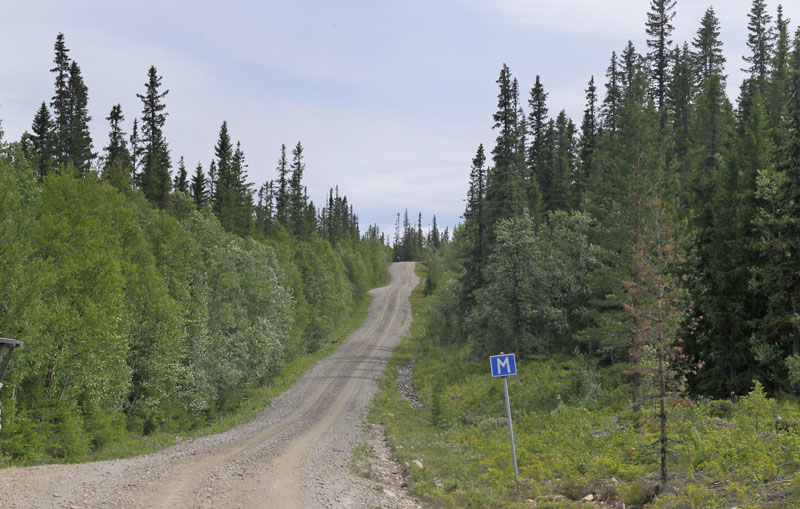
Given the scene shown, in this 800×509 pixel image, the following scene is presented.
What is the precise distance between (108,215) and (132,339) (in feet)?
20.9

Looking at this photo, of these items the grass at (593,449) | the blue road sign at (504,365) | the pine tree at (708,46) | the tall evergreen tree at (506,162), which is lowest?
the grass at (593,449)

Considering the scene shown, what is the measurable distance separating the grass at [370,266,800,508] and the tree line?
6.95 ft

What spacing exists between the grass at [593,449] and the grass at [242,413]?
23.8ft

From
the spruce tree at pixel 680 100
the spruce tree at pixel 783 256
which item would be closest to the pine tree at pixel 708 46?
the spruce tree at pixel 680 100

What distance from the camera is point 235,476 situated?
1345cm

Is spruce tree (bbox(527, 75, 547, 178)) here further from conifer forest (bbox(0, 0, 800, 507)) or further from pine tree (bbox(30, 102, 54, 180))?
pine tree (bbox(30, 102, 54, 180))

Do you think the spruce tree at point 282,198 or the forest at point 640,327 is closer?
the forest at point 640,327

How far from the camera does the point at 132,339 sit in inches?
994

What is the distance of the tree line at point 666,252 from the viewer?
16.0m

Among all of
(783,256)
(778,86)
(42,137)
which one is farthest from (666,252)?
(42,137)

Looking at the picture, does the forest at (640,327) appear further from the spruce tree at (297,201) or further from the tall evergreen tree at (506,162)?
the spruce tree at (297,201)

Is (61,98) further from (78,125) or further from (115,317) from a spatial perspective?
(115,317)

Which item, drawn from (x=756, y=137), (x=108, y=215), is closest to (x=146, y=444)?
(x=108, y=215)

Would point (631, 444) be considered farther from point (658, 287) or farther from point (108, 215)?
point (108, 215)
